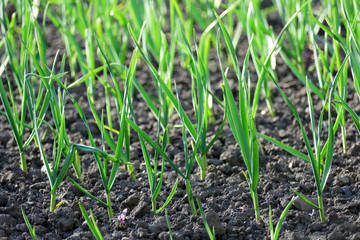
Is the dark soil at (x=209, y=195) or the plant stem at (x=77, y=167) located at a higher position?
the plant stem at (x=77, y=167)

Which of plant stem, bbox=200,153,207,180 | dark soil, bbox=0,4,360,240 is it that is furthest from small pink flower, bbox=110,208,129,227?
plant stem, bbox=200,153,207,180

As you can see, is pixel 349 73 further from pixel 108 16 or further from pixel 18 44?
→ pixel 18 44

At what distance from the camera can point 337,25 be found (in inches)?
74.0

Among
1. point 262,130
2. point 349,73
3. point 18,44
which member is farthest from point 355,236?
point 18,44

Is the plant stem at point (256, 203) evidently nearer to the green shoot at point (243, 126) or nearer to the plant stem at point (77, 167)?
the green shoot at point (243, 126)

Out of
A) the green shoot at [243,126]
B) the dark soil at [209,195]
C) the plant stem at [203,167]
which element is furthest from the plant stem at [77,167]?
the green shoot at [243,126]

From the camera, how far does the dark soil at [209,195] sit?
5.02ft

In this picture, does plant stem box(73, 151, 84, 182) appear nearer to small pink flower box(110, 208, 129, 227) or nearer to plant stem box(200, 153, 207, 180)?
small pink flower box(110, 208, 129, 227)

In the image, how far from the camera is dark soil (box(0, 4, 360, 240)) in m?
1.53

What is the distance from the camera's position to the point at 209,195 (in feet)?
5.57

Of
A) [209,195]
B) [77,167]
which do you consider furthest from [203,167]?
[77,167]

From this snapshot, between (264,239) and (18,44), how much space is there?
6.27 feet

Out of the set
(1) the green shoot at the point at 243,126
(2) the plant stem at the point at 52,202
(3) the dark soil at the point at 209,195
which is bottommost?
(3) the dark soil at the point at 209,195

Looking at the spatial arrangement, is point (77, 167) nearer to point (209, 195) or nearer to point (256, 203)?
point (209, 195)
